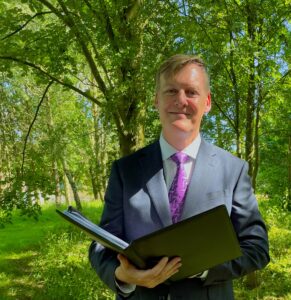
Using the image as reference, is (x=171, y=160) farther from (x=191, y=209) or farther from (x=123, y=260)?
(x=123, y=260)

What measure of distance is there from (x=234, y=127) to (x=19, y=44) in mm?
3169

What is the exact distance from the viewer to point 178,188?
1.98 m

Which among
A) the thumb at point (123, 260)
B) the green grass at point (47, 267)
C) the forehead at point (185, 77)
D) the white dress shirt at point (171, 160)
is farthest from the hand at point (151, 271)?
the green grass at point (47, 267)

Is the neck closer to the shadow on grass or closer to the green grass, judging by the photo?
the green grass

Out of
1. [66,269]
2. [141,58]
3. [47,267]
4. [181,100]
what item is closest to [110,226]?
[181,100]

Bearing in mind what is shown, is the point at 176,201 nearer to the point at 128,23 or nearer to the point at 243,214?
the point at 243,214

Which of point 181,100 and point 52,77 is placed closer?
point 181,100

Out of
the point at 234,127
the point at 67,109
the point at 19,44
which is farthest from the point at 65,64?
the point at 67,109

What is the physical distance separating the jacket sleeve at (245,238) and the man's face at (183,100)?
1.17ft

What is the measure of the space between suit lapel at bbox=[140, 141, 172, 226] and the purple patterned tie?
2.0 inches

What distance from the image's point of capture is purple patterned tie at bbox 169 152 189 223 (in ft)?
6.39

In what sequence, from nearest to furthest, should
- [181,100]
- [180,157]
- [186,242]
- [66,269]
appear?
1. [186,242]
2. [181,100]
3. [180,157]
4. [66,269]

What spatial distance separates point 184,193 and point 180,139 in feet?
0.82

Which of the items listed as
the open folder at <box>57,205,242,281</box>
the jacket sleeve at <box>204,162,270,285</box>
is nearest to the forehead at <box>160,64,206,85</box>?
the jacket sleeve at <box>204,162,270,285</box>
